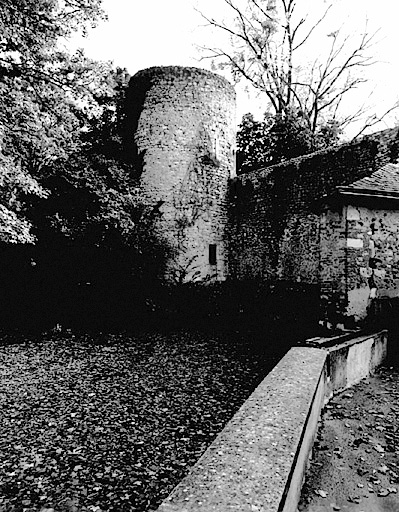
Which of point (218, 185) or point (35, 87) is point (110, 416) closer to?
point (35, 87)

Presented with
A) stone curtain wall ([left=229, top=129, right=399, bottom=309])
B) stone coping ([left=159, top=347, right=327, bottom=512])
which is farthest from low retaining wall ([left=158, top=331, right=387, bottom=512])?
stone curtain wall ([left=229, top=129, right=399, bottom=309])

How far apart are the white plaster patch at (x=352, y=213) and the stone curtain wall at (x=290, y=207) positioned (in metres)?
3.47

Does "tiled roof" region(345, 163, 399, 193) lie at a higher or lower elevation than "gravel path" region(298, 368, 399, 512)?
higher

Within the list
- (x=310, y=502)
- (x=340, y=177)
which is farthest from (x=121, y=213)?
(x=310, y=502)

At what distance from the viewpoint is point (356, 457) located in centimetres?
314

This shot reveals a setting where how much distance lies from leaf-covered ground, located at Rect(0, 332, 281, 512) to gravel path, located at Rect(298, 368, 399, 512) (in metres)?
1.29

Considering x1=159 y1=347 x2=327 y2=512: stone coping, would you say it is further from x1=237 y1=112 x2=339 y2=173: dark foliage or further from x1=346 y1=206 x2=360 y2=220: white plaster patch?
x1=237 y1=112 x2=339 y2=173: dark foliage

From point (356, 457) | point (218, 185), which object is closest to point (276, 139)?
point (218, 185)

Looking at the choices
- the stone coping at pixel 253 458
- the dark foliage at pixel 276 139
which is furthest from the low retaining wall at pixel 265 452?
the dark foliage at pixel 276 139

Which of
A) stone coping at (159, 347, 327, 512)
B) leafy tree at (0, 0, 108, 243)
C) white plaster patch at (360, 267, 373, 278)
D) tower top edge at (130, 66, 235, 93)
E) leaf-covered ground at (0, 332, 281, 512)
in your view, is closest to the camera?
stone coping at (159, 347, 327, 512)

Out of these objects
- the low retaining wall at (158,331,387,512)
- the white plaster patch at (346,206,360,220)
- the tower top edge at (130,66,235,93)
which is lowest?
the low retaining wall at (158,331,387,512)

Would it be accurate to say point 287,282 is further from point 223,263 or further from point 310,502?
point 310,502

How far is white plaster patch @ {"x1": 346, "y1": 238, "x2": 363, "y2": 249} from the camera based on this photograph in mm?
6242

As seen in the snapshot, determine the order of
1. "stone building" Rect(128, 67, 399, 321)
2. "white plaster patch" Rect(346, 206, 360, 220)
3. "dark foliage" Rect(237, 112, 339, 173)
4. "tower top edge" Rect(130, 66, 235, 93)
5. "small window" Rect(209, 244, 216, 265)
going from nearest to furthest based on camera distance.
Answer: "white plaster patch" Rect(346, 206, 360, 220) → "stone building" Rect(128, 67, 399, 321) → "tower top edge" Rect(130, 66, 235, 93) → "small window" Rect(209, 244, 216, 265) → "dark foliage" Rect(237, 112, 339, 173)
